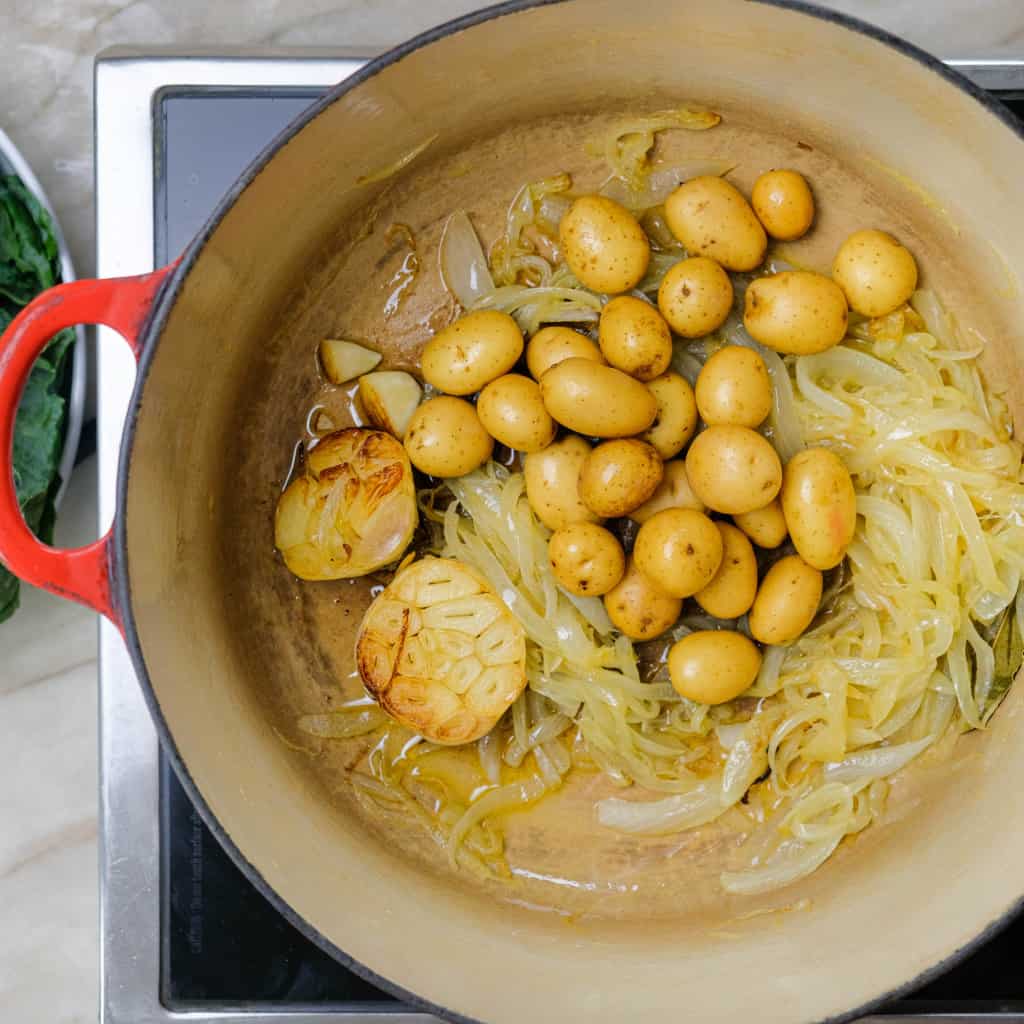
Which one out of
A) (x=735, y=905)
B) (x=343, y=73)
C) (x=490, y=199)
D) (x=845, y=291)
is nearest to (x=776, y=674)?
(x=735, y=905)

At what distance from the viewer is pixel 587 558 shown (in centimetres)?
102

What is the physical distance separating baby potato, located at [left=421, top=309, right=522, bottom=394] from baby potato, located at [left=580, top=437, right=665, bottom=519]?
13 cm

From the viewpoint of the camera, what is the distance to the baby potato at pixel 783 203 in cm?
105

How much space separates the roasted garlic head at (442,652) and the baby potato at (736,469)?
0.24 metres

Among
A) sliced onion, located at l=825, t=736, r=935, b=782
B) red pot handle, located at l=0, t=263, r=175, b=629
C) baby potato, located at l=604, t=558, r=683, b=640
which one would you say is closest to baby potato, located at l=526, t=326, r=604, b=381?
baby potato, located at l=604, t=558, r=683, b=640

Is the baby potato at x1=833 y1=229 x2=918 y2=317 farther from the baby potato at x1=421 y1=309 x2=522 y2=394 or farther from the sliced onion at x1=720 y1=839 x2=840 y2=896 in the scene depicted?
the sliced onion at x1=720 y1=839 x2=840 y2=896

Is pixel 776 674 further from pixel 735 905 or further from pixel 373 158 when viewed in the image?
pixel 373 158

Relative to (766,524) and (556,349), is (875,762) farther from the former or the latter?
(556,349)

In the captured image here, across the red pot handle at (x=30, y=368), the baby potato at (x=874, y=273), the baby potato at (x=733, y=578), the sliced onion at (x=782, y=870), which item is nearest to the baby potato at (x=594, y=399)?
the baby potato at (x=733, y=578)

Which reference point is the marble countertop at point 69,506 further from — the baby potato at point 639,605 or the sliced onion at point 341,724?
the baby potato at point 639,605

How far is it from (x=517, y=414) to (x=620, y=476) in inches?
4.5

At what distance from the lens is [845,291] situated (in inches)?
42.1

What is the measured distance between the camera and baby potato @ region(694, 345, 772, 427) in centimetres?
101

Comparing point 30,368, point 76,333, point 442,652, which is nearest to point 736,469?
point 442,652
